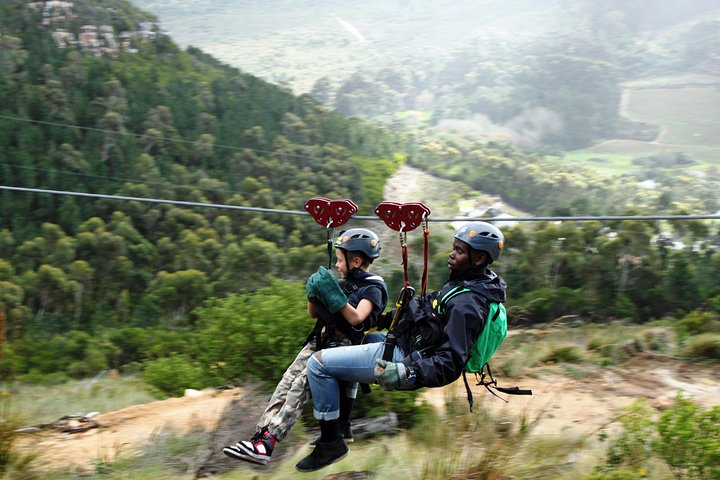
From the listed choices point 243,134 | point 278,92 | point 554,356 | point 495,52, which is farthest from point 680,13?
point 554,356

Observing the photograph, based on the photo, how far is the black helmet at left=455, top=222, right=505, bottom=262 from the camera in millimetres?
3598

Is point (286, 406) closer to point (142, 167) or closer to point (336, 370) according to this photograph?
point (336, 370)

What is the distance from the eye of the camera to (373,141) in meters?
77.9

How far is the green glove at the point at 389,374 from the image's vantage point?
3.52m

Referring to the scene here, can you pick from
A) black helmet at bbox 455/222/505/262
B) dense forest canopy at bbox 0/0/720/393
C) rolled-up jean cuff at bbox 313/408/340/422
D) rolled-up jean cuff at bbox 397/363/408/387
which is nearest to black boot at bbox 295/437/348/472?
rolled-up jean cuff at bbox 313/408/340/422

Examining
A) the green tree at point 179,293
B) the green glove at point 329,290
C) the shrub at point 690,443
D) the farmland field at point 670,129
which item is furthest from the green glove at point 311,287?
the farmland field at point 670,129

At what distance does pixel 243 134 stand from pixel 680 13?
233 ft

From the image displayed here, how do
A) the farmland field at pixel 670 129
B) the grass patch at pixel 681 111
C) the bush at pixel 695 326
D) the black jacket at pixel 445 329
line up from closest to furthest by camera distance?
the black jacket at pixel 445 329
the bush at pixel 695 326
the farmland field at pixel 670 129
the grass patch at pixel 681 111

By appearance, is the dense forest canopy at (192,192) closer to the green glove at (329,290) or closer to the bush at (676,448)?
the bush at (676,448)

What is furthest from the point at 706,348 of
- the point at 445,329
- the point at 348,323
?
the point at 445,329

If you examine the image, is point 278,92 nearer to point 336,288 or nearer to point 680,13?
point 680,13

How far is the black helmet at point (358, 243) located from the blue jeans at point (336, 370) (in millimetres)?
506

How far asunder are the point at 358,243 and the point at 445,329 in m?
0.77

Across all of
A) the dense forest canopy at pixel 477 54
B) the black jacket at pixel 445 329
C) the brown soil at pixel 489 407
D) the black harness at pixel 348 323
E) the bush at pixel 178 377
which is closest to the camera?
the black jacket at pixel 445 329
